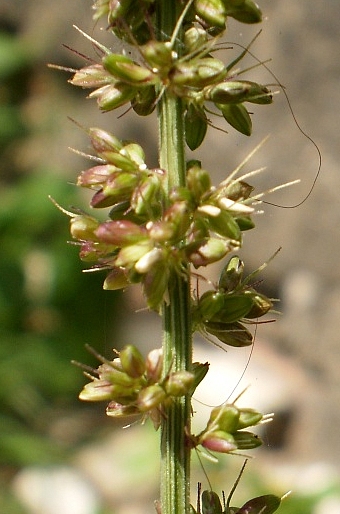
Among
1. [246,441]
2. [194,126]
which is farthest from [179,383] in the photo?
[194,126]

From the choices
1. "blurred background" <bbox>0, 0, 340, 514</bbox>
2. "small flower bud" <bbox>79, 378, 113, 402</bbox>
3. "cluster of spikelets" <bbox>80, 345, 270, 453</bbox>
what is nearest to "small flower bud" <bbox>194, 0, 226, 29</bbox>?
"cluster of spikelets" <bbox>80, 345, 270, 453</bbox>

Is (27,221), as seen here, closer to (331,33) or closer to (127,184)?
(331,33)

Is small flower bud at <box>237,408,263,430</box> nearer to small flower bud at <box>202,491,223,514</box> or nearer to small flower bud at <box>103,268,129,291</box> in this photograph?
small flower bud at <box>202,491,223,514</box>

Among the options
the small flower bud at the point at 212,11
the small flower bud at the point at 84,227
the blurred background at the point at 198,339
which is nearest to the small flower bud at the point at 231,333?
the small flower bud at the point at 84,227

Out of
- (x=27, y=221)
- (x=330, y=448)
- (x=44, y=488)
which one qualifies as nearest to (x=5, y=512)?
(x=44, y=488)

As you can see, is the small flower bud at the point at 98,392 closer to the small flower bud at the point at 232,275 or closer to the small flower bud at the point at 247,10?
the small flower bud at the point at 232,275
